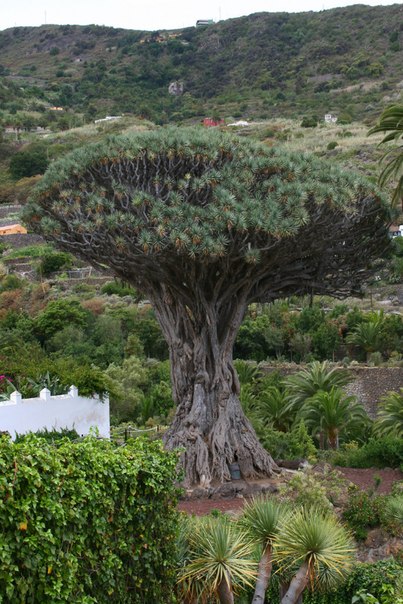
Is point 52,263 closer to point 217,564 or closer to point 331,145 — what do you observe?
point 331,145

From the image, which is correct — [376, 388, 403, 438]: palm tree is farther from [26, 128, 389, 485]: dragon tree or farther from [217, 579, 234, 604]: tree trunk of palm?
[217, 579, 234, 604]: tree trunk of palm

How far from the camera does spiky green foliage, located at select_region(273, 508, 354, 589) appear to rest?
1065cm

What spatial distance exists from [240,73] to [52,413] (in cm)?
9343

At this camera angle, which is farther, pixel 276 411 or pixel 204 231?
pixel 276 411

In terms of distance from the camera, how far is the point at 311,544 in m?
10.6

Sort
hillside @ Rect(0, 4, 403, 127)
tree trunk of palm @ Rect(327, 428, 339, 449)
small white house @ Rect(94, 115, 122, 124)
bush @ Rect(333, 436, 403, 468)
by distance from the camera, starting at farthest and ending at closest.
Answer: hillside @ Rect(0, 4, 403, 127) < small white house @ Rect(94, 115, 122, 124) < tree trunk of palm @ Rect(327, 428, 339, 449) < bush @ Rect(333, 436, 403, 468)

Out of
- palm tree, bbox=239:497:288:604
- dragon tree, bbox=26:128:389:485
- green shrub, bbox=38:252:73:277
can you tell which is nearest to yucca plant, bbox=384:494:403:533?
palm tree, bbox=239:497:288:604

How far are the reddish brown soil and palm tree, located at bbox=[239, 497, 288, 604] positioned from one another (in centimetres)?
477

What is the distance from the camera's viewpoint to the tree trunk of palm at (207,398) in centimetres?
1836

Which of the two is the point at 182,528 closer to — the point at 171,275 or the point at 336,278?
the point at 171,275

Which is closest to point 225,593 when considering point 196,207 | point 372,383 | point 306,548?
point 306,548

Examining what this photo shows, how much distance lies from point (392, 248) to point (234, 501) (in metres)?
7.44

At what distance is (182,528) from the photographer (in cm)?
→ 1140

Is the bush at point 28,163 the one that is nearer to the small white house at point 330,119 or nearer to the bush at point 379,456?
the small white house at point 330,119
